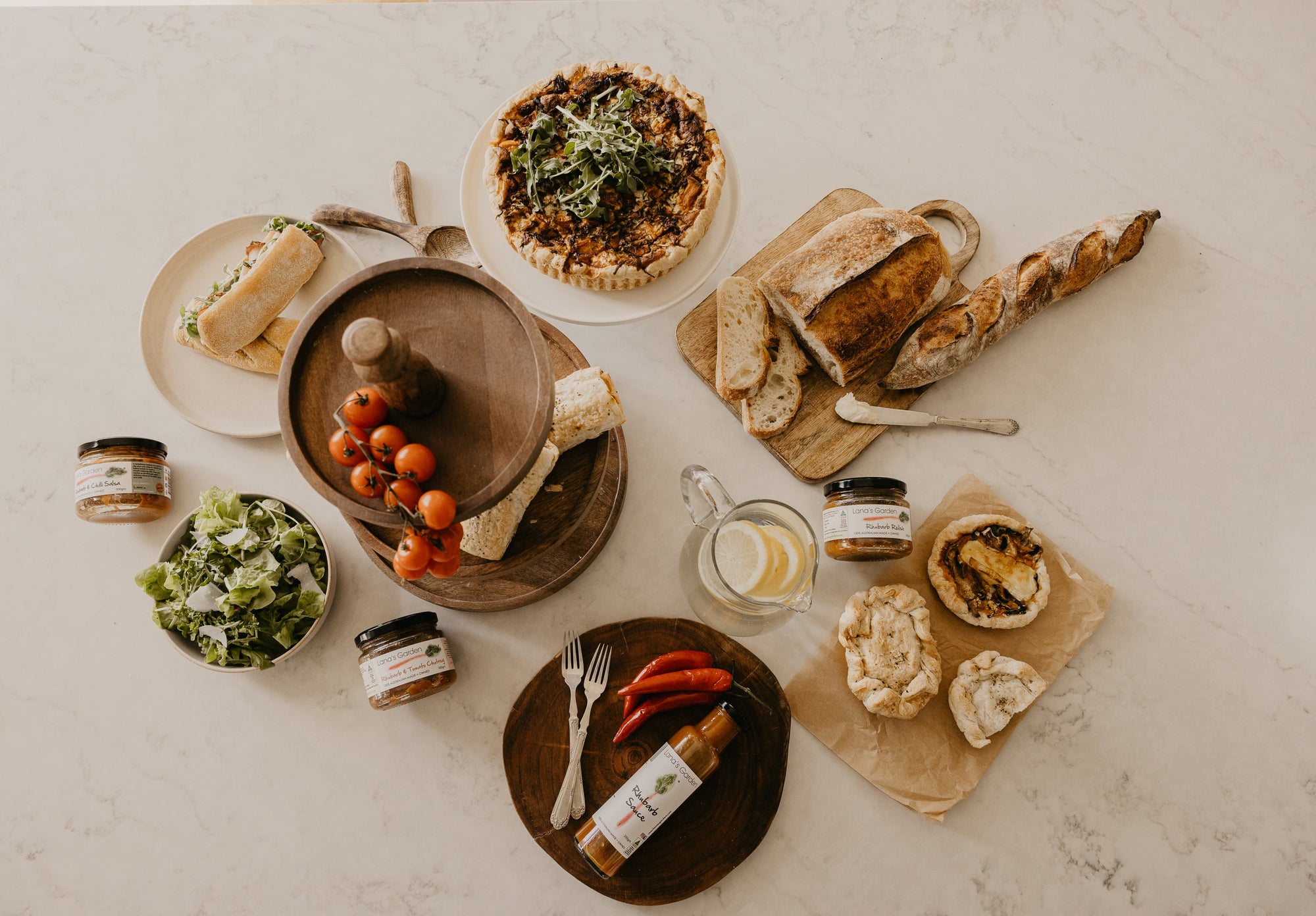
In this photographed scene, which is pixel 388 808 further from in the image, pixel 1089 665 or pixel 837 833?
pixel 1089 665

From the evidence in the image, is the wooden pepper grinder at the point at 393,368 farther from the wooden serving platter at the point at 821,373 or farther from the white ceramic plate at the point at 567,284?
the wooden serving platter at the point at 821,373

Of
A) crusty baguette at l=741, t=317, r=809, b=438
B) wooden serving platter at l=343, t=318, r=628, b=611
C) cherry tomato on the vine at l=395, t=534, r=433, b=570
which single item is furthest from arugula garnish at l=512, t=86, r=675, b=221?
cherry tomato on the vine at l=395, t=534, r=433, b=570

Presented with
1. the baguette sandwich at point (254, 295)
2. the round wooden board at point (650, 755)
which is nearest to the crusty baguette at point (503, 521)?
the round wooden board at point (650, 755)

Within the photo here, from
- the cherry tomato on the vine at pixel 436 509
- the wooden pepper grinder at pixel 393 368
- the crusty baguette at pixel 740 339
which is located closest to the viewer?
the wooden pepper grinder at pixel 393 368

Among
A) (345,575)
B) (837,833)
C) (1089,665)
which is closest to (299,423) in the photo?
(345,575)

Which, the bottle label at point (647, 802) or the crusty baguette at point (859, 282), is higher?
the crusty baguette at point (859, 282)

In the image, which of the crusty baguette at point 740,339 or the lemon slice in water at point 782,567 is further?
the crusty baguette at point 740,339

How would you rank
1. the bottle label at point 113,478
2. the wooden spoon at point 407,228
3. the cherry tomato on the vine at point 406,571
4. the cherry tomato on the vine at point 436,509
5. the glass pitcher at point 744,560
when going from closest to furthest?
the cherry tomato on the vine at point 436,509
the cherry tomato on the vine at point 406,571
the glass pitcher at point 744,560
the bottle label at point 113,478
the wooden spoon at point 407,228

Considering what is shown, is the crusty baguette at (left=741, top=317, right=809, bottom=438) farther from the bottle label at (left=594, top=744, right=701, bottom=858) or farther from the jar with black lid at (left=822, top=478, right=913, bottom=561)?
the bottle label at (left=594, top=744, right=701, bottom=858)
